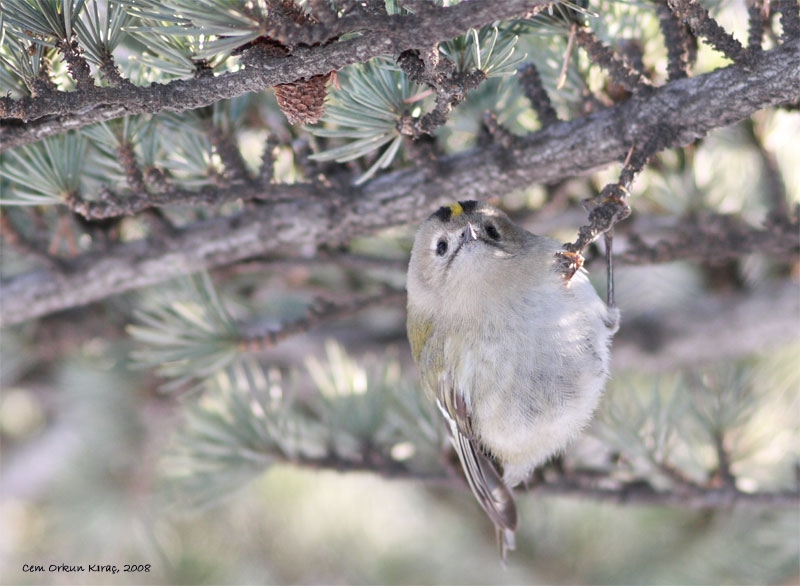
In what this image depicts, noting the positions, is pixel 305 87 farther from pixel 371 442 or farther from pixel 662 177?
pixel 662 177

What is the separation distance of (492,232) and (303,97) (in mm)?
508

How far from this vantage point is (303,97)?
0.77 meters

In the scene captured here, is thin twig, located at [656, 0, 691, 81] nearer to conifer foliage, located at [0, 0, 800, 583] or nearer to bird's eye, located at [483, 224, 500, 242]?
conifer foliage, located at [0, 0, 800, 583]

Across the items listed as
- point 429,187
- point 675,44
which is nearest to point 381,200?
point 429,187

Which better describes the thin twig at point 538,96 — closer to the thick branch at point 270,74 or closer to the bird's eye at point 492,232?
the bird's eye at point 492,232

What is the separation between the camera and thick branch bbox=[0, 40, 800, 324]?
83cm

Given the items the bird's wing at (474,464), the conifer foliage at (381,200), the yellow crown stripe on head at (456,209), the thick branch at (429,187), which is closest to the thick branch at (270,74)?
the conifer foliage at (381,200)

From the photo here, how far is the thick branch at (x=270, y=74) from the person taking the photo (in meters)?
0.61

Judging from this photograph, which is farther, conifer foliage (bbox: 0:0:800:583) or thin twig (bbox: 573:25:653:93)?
thin twig (bbox: 573:25:653:93)

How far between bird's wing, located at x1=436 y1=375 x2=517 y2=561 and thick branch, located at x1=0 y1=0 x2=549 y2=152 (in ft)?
2.15

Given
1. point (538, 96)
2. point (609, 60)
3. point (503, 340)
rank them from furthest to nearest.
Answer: point (503, 340) → point (538, 96) → point (609, 60)

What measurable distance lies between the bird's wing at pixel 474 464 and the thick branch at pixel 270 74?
2.15 feet

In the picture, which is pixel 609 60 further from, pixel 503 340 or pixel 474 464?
pixel 474 464

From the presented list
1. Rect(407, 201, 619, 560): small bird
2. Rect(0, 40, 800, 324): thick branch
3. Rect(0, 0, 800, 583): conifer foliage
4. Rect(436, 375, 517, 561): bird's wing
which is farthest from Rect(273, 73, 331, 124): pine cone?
Rect(436, 375, 517, 561): bird's wing
